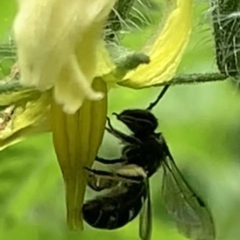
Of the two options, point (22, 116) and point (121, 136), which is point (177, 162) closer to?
point (121, 136)

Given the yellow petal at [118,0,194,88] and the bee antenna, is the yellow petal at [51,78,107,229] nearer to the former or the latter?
the yellow petal at [118,0,194,88]

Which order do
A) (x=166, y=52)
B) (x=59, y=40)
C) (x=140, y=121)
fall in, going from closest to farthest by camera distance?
(x=59, y=40)
(x=166, y=52)
(x=140, y=121)

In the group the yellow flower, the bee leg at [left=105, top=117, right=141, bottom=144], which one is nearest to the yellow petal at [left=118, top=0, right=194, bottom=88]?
the yellow flower

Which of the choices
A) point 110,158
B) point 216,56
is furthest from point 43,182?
point 216,56

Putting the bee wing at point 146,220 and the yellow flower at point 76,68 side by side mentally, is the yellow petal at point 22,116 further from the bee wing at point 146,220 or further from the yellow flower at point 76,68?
the bee wing at point 146,220

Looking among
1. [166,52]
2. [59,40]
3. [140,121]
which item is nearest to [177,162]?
[140,121]

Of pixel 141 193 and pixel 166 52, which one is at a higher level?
pixel 166 52

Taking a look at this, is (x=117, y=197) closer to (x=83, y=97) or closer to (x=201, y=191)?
(x=201, y=191)
